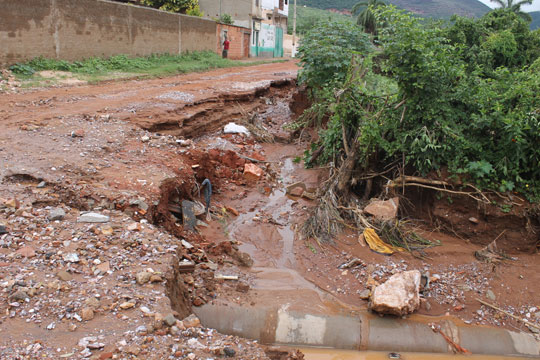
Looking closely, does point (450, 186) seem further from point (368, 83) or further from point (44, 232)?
point (44, 232)

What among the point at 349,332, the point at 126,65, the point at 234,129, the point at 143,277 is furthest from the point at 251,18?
the point at 143,277

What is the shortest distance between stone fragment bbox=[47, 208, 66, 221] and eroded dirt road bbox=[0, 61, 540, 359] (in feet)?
0.04

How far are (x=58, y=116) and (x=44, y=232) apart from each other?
3.65m

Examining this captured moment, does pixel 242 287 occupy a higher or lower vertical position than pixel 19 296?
lower

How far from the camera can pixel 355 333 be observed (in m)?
4.45

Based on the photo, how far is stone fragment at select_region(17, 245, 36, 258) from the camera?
3.58 m

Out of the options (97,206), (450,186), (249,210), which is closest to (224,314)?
(97,206)

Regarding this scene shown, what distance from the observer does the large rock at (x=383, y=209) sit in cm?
620

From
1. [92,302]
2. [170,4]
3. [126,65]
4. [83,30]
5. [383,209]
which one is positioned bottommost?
[383,209]

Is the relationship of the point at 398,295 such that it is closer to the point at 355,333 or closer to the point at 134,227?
the point at 355,333

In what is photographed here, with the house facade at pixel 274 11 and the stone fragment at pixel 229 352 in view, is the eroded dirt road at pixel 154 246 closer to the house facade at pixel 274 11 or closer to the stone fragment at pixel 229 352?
the stone fragment at pixel 229 352

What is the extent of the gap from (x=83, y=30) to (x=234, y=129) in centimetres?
652

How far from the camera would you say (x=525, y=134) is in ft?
18.8

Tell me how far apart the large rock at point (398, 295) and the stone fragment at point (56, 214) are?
3.37 meters
